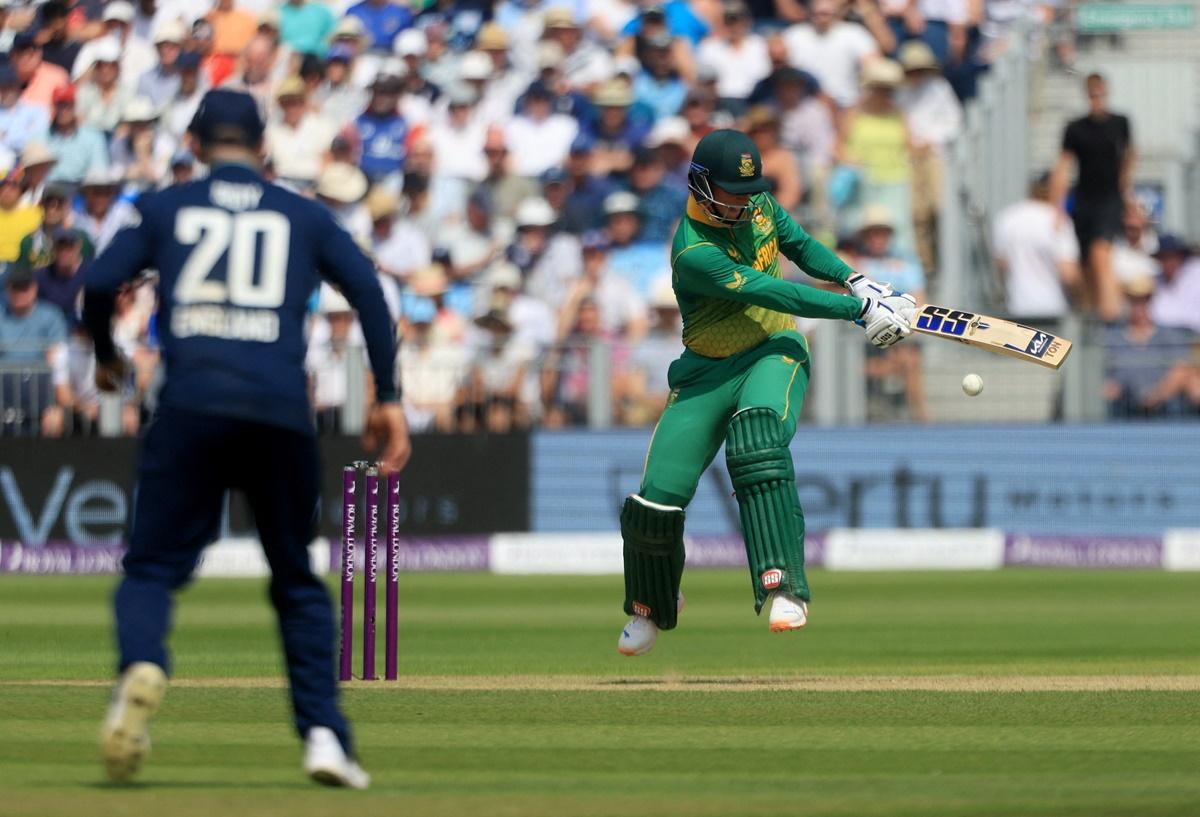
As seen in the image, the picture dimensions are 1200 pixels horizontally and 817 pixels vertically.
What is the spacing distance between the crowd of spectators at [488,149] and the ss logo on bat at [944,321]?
26.7 feet

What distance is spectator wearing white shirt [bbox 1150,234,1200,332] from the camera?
17719 millimetres

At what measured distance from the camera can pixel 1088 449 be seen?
1780cm

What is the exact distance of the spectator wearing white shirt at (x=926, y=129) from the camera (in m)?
18.2

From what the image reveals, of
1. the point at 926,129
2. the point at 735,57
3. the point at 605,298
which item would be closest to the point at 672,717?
the point at 605,298

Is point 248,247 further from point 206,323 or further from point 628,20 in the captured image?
point 628,20

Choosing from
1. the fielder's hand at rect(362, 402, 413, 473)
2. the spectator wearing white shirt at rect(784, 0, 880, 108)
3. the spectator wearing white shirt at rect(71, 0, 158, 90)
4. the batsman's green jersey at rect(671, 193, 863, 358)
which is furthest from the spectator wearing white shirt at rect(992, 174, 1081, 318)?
the fielder's hand at rect(362, 402, 413, 473)

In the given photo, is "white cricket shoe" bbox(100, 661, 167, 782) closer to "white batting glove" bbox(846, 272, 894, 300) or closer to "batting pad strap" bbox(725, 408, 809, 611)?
"batting pad strap" bbox(725, 408, 809, 611)

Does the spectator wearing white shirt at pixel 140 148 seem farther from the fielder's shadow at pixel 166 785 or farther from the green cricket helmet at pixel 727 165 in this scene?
the fielder's shadow at pixel 166 785

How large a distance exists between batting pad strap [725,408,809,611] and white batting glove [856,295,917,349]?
49cm

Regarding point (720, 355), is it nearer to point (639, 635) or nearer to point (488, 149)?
point (639, 635)

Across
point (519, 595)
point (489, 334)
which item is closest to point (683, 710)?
point (519, 595)

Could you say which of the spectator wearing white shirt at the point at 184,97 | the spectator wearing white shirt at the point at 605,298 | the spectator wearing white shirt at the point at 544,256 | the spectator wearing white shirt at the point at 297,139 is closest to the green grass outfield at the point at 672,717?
the spectator wearing white shirt at the point at 605,298

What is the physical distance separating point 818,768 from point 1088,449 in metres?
12.0

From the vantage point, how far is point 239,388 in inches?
222
